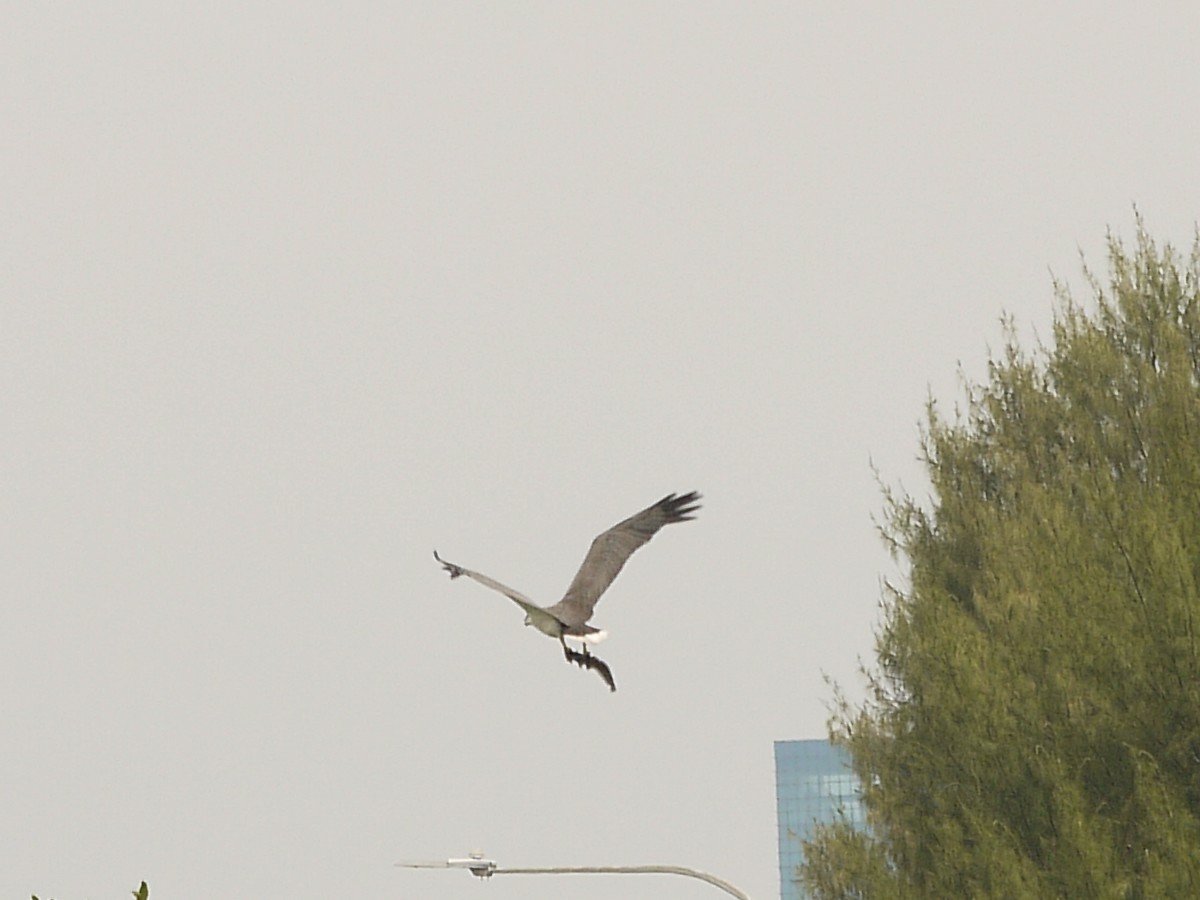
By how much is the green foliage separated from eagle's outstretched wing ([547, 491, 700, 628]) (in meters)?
2.85

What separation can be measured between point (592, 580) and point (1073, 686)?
413 cm

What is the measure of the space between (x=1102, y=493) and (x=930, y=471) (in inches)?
177

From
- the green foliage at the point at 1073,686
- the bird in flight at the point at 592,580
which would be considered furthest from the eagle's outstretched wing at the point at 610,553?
the green foliage at the point at 1073,686

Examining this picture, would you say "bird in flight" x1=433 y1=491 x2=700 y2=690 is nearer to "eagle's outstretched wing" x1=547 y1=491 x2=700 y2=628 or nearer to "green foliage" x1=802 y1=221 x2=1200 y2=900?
"eagle's outstretched wing" x1=547 y1=491 x2=700 y2=628

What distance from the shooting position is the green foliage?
13594 mm

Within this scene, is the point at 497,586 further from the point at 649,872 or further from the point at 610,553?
the point at 649,872

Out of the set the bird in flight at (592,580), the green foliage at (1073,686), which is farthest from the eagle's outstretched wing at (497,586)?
the green foliage at (1073,686)

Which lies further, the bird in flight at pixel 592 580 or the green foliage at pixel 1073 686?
the green foliage at pixel 1073 686

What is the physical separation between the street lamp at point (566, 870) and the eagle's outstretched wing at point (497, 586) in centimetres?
646

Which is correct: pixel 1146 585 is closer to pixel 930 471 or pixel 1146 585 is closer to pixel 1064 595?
pixel 1064 595

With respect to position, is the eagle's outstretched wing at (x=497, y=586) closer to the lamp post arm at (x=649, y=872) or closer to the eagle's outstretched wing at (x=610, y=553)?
the eagle's outstretched wing at (x=610, y=553)

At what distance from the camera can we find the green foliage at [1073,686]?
13.6 meters

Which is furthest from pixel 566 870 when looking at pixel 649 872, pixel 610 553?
pixel 610 553

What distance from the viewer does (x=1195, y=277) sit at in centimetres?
1809
